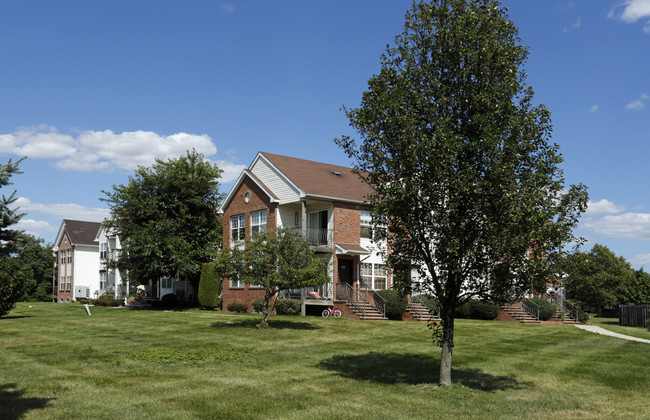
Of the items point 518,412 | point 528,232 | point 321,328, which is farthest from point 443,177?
point 321,328

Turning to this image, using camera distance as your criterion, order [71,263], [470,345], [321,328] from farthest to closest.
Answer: [71,263] → [321,328] → [470,345]

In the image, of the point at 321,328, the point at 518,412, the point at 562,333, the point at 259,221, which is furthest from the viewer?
the point at 259,221

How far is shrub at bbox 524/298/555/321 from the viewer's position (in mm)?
34344

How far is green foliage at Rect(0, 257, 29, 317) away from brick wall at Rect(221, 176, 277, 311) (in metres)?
12.0

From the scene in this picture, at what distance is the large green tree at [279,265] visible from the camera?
2245cm

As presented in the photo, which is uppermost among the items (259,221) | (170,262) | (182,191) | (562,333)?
(182,191)

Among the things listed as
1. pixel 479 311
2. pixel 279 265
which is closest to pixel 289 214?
pixel 279 265

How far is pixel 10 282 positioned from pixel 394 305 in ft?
61.7

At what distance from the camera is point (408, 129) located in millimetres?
11789

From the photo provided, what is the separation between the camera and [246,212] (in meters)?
35.7

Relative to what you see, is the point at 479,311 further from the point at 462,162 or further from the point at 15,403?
the point at 15,403

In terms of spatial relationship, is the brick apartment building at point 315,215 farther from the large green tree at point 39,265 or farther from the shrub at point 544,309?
the large green tree at point 39,265

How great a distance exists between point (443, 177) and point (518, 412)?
4.57 metres

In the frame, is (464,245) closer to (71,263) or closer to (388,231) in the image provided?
(388,231)
